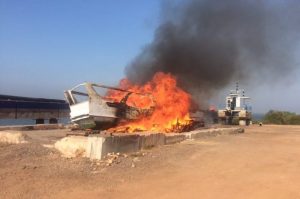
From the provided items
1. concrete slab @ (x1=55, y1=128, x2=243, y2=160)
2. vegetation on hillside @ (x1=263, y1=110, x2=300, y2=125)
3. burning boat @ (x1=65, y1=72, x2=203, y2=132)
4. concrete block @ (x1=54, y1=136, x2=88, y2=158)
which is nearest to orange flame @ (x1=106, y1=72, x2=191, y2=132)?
burning boat @ (x1=65, y1=72, x2=203, y2=132)

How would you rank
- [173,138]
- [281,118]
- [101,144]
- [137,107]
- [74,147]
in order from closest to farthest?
[101,144]
[74,147]
[173,138]
[137,107]
[281,118]

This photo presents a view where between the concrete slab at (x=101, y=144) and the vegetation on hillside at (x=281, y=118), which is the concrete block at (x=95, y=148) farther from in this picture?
the vegetation on hillside at (x=281, y=118)

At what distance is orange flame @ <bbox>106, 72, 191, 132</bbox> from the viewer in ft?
68.0

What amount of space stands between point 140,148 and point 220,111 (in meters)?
27.0

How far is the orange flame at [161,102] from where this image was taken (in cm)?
2072

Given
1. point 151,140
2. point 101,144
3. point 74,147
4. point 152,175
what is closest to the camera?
point 152,175

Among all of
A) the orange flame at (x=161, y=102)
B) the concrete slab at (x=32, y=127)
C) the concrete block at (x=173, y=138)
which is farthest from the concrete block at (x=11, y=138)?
the orange flame at (x=161, y=102)

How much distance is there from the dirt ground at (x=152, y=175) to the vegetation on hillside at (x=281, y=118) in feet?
118

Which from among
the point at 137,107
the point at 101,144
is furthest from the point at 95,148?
the point at 137,107

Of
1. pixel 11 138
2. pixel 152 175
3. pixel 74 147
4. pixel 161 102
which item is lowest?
pixel 152 175

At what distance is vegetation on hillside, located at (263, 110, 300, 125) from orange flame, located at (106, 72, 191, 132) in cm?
2849

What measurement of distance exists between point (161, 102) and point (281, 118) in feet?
102

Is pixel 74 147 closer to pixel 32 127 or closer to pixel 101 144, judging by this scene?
pixel 101 144

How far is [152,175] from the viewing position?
10.5m
